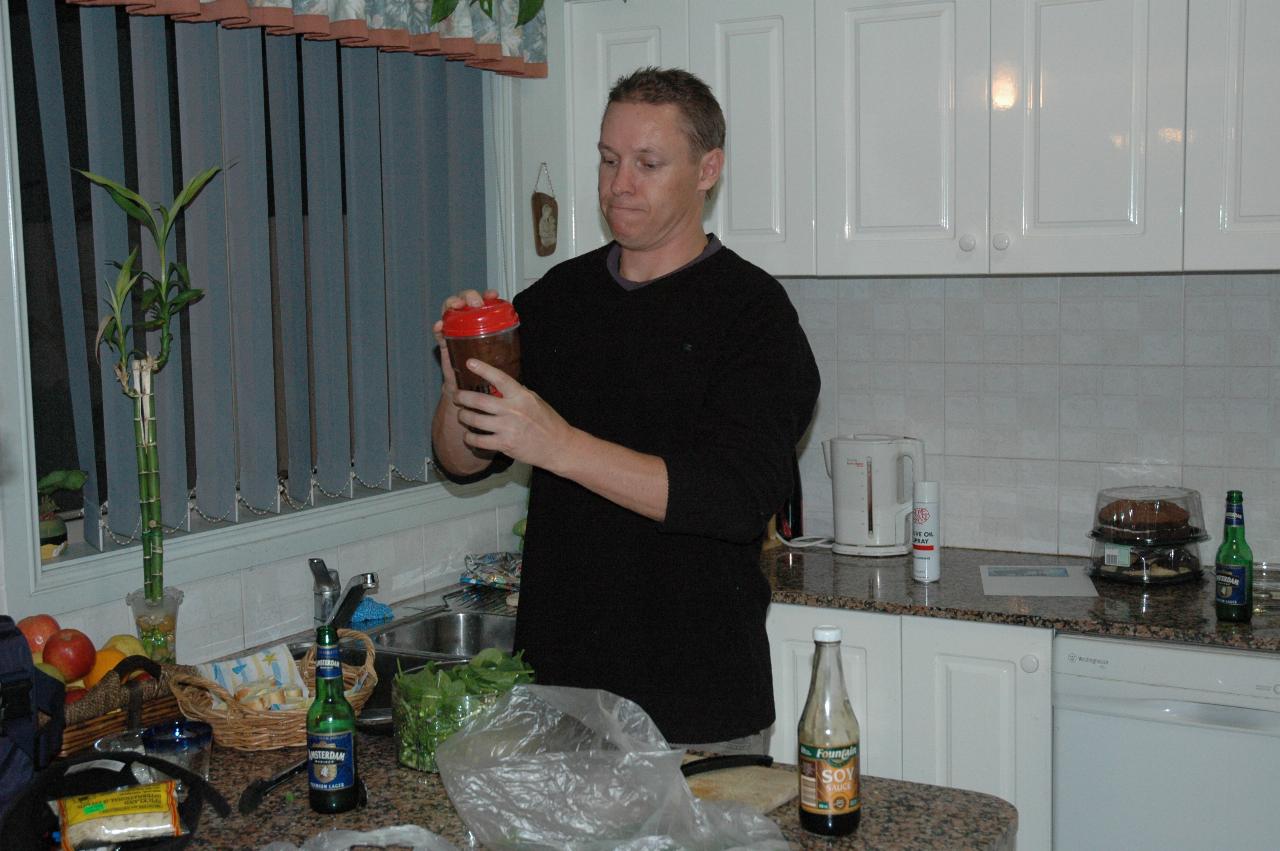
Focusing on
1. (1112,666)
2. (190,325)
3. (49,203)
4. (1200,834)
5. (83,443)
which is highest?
(49,203)

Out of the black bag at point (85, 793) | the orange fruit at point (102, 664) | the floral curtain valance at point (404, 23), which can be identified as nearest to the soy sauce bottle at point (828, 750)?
the black bag at point (85, 793)

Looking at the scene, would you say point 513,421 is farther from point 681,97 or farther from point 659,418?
point 681,97

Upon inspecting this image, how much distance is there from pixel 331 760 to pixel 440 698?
0.14 meters

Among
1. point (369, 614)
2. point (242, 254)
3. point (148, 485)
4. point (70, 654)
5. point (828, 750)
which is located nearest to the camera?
point (828, 750)

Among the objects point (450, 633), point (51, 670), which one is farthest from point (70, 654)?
point (450, 633)

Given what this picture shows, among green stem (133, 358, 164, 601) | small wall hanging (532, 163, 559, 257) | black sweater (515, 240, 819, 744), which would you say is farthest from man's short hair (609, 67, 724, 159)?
small wall hanging (532, 163, 559, 257)

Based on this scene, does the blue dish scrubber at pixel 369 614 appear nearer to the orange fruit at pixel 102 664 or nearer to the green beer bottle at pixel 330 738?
the orange fruit at pixel 102 664

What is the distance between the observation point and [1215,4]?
2400mm

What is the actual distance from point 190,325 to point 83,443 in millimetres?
284

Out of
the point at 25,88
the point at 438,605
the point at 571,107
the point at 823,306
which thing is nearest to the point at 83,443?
the point at 25,88

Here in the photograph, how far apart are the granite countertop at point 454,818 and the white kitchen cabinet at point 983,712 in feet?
3.51

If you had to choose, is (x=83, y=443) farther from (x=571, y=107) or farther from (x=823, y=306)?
(x=823, y=306)

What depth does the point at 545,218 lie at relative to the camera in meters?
3.05

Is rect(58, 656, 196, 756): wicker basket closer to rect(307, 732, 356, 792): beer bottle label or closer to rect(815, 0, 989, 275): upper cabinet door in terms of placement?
rect(307, 732, 356, 792): beer bottle label
